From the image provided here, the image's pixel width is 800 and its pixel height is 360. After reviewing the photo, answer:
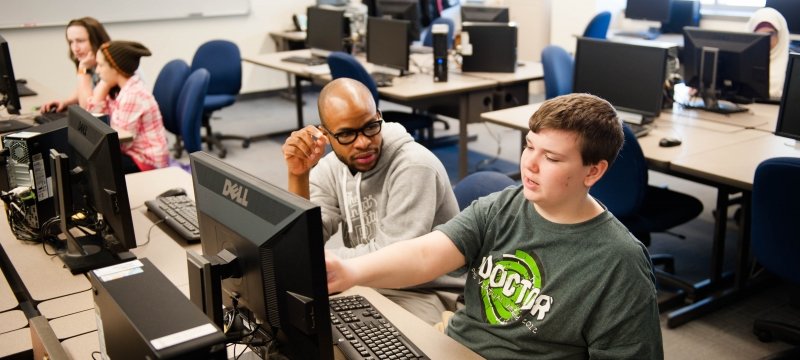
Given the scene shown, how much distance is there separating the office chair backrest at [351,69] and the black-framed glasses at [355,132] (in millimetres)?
2414

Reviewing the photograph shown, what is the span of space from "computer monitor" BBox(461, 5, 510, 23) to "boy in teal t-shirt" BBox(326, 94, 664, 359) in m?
4.17

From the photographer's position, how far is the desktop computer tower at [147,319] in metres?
1.11

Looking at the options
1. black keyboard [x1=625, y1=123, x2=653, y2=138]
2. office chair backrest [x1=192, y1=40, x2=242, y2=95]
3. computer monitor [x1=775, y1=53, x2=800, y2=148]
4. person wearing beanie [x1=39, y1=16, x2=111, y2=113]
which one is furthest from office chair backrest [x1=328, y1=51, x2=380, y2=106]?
computer monitor [x1=775, y1=53, x2=800, y2=148]

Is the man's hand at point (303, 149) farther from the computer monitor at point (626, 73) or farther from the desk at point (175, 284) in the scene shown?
the computer monitor at point (626, 73)

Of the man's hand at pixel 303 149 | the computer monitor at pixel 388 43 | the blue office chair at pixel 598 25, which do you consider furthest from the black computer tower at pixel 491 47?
the man's hand at pixel 303 149

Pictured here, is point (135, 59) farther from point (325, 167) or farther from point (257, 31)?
point (257, 31)

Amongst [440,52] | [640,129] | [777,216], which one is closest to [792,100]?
[640,129]

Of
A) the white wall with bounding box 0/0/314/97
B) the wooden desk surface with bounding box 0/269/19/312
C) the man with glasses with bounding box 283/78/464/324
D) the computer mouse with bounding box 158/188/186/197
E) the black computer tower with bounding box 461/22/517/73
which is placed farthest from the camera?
the white wall with bounding box 0/0/314/97

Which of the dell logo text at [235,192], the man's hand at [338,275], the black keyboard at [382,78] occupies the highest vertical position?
the dell logo text at [235,192]

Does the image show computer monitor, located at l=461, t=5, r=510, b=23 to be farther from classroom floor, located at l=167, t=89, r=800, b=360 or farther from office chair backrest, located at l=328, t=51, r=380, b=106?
office chair backrest, located at l=328, t=51, r=380, b=106

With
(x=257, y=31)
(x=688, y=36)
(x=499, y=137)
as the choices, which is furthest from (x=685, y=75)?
(x=257, y=31)

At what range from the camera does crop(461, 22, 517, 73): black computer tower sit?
5.05 metres

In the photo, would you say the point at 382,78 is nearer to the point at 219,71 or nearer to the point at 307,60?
the point at 307,60

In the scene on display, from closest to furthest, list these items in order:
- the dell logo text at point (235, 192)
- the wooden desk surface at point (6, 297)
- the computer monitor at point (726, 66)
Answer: the dell logo text at point (235, 192)
the wooden desk surface at point (6, 297)
the computer monitor at point (726, 66)
